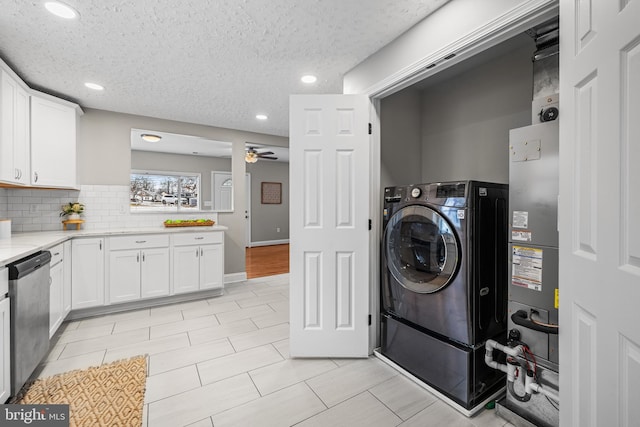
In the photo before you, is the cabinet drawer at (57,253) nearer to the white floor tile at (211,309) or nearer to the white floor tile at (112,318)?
the white floor tile at (112,318)

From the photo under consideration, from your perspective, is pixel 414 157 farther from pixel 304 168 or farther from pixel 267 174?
pixel 267 174

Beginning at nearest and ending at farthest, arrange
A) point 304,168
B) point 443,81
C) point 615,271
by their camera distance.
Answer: point 615,271 → point 304,168 → point 443,81

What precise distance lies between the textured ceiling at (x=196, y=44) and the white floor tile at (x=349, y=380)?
2.40 m

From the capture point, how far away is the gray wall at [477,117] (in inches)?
86.0

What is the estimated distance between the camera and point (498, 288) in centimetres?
183

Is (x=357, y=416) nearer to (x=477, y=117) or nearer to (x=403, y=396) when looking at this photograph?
(x=403, y=396)

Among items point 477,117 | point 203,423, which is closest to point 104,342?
point 203,423

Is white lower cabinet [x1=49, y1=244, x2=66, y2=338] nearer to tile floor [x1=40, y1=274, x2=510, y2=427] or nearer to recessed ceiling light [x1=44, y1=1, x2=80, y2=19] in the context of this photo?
tile floor [x1=40, y1=274, x2=510, y2=427]

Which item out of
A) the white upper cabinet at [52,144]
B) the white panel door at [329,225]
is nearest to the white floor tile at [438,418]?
the white panel door at [329,225]

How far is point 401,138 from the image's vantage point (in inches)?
107

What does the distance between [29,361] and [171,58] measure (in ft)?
7.79

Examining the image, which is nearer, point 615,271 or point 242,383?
point 615,271

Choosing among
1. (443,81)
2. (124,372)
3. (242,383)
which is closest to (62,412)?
(124,372)

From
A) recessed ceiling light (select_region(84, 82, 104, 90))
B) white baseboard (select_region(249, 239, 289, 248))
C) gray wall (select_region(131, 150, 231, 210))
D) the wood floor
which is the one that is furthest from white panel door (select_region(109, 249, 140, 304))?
white baseboard (select_region(249, 239, 289, 248))
